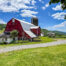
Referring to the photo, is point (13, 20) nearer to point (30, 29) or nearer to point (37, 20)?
point (30, 29)

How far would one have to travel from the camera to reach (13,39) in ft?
128

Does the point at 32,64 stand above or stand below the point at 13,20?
below

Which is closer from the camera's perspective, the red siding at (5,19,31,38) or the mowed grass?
the mowed grass

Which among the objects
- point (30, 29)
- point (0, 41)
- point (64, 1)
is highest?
point (64, 1)

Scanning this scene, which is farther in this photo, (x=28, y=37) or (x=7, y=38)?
(x=28, y=37)

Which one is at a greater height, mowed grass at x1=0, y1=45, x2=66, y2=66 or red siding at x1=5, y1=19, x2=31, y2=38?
red siding at x1=5, y1=19, x2=31, y2=38

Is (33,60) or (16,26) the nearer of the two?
(33,60)

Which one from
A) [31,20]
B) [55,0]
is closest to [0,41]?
[31,20]

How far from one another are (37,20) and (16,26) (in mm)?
22502

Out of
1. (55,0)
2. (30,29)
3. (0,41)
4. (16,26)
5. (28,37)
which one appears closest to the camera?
(55,0)

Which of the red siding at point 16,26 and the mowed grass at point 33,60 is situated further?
the red siding at point 16,26

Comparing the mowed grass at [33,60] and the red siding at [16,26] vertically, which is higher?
the red siding at [16,26]

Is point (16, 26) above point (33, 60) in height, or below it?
above

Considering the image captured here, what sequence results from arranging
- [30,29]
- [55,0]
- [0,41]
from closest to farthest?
[55,0] < [0,41] < [30,29]
